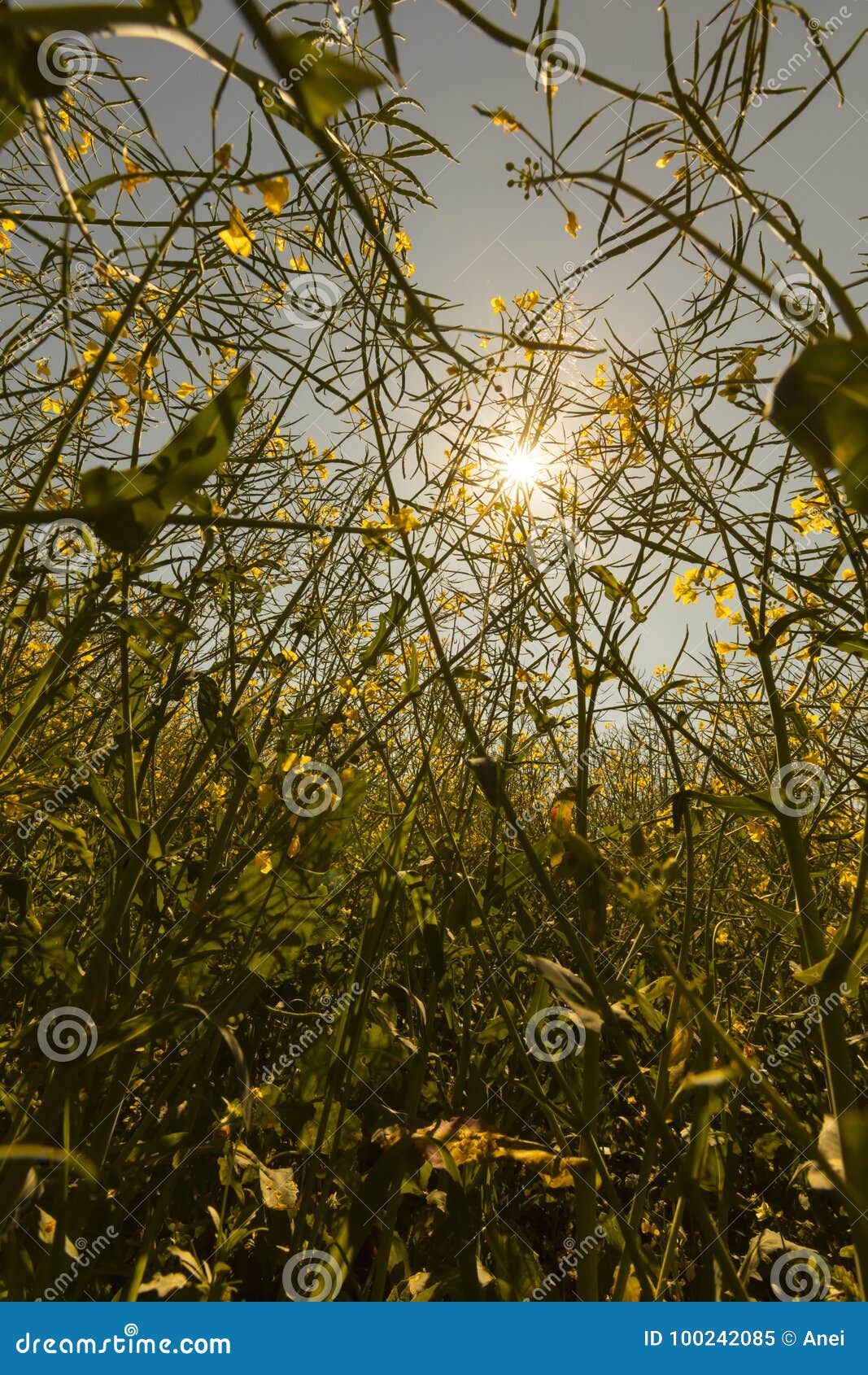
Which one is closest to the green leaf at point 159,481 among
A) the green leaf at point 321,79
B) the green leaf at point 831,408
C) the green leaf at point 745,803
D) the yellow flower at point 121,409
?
the green leaf at point 321,79

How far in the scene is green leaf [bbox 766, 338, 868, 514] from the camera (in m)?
0.28

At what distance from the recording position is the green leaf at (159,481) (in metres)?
0.36

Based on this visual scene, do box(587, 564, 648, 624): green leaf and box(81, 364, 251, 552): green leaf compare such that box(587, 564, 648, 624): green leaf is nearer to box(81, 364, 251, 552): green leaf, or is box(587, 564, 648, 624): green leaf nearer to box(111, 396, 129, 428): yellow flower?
box(81, 364, 251, 552): green leaf

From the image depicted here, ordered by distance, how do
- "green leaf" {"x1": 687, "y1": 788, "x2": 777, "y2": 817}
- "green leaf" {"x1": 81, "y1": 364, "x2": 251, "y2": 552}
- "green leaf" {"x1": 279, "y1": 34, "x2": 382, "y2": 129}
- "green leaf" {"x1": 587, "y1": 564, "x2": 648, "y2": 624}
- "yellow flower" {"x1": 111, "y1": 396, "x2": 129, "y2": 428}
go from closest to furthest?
"green leaf" {"x1": 279, "y1": 34, "x2": 382, "y2": 129}, "green leaf" {"x1": 81, "y1": 364, "x2": 251, "y2": 552}, "green leaf" {"x1": 687, "y1": 788, "x2": 777, "y2": 817}, "green leaf" {"x1": 587, "y1": 564, "x2": 648, "y2": 624}, "yellow flower" {"x1": 111, "y1": 396, "x2": 129, "y2": 428}

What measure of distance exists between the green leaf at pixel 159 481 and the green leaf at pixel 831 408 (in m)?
0.27

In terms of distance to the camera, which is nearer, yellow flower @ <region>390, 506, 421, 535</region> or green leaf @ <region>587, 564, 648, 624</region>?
yellow flower @ <region>390, 506, 421, 535</region>

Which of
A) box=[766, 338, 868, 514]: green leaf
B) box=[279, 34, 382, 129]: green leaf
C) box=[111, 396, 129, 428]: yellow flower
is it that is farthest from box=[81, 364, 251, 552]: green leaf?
box=[111, 396, 129, 428]: yellow flower

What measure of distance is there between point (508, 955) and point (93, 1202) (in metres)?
0.75

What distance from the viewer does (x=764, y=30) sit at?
66 cm

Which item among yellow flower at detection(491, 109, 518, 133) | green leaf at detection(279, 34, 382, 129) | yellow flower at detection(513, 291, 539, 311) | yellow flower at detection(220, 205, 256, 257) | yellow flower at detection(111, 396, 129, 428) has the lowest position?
green leaf at detection(279, 34, 382, 129)

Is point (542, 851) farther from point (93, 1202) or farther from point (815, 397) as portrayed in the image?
point (815, 397)

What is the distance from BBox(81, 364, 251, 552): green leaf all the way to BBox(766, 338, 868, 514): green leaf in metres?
0.27

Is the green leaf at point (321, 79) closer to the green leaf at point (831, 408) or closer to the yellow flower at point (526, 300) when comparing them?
the green leaf at point (831, 408)
